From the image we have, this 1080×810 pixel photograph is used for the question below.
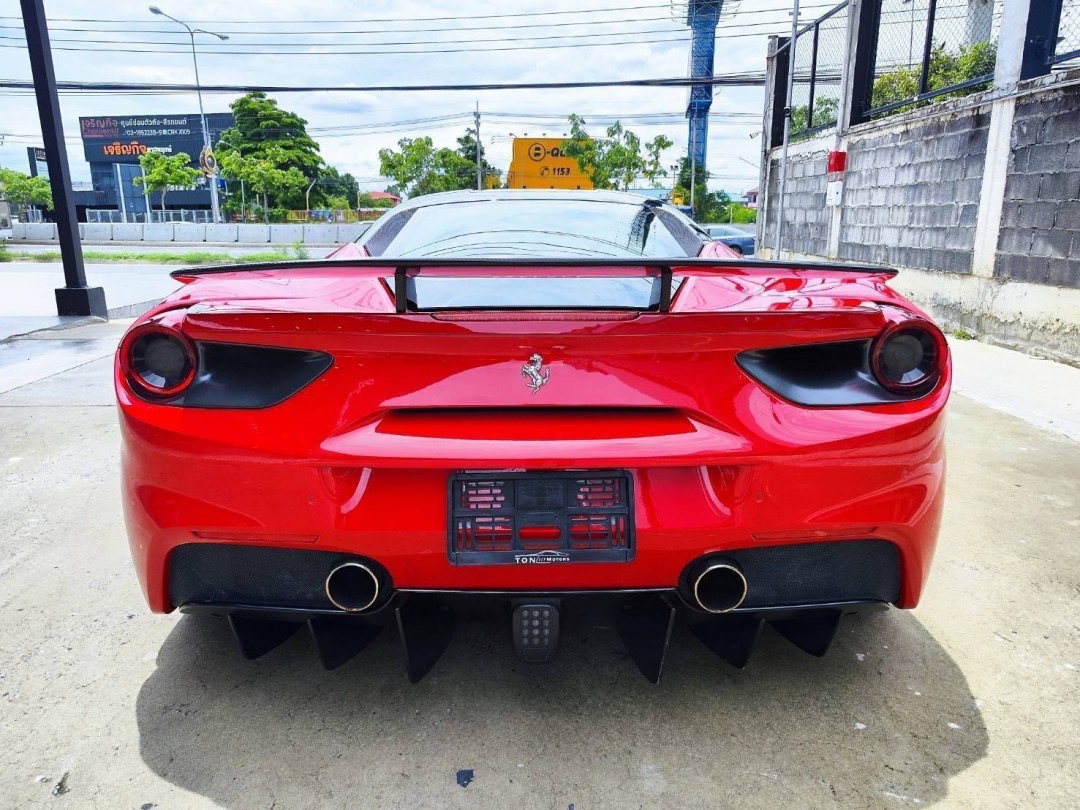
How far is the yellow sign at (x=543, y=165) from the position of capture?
36.4 m

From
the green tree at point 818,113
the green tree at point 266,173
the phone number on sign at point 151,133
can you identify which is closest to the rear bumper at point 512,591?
the green tree at point 818,113

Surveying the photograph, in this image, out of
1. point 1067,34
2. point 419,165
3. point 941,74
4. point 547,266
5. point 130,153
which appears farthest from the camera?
point 130,153

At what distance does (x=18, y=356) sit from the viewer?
6859 mm

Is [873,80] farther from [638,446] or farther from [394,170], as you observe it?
[394,170]

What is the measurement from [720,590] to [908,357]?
631 mm

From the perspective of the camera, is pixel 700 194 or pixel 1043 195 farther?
pixel 700 194

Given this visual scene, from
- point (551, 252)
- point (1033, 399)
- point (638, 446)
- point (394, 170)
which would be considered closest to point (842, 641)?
point (638, 446)

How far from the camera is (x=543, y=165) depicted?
3656cm

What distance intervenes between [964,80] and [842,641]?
786 centimetres

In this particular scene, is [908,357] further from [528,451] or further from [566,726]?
[566,726]

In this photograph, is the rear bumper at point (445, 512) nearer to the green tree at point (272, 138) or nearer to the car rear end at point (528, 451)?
the car rear end at point (528, 451)

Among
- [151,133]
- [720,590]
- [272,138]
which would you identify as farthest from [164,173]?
[720,590]

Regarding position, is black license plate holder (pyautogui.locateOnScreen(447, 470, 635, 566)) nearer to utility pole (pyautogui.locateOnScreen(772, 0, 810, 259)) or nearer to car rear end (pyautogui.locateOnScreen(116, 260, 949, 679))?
car rear end (pyautogui.locateOnScreen(116, 260, 949, 679))

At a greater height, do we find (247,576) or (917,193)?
(917,193)
